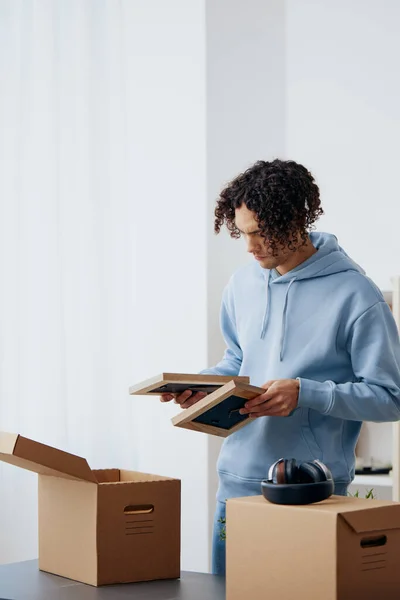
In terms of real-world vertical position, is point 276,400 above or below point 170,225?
below

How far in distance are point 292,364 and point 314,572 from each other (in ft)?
2.10

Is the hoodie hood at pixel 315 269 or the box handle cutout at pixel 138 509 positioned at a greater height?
the hoodie hood at pixel 315 269

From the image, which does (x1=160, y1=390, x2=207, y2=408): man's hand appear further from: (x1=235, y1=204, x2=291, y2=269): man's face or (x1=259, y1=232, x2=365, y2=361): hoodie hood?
(x1=235, y1=204, x2=291, y2=269): man's face

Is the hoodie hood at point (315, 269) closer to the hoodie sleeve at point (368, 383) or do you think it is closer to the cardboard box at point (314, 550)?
the hoodie sleeve at point (368, 383)

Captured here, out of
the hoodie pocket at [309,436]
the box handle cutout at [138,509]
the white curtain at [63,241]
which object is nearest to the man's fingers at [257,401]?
→ the hoodie pocket at [309,436]

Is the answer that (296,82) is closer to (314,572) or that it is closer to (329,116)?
(329,116)

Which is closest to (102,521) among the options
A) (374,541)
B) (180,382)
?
(180,382)

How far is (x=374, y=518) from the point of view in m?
1.38

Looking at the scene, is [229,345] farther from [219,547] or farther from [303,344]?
[219,547]

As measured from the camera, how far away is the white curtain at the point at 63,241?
117 inches

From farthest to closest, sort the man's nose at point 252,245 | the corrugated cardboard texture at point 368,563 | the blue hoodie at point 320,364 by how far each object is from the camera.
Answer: the man's nose at point 252,245
the blue hoodie at point 320,364
the corrugated cardboard texture at point 368,563

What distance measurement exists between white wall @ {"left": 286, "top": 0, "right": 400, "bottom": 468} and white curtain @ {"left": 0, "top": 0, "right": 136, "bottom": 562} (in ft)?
2.38

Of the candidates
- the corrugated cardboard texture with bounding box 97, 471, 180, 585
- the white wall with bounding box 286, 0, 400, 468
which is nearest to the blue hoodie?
the corrugated cardboard texture with bounding box 97, 471, 180, 585

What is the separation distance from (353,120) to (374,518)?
2.26m
